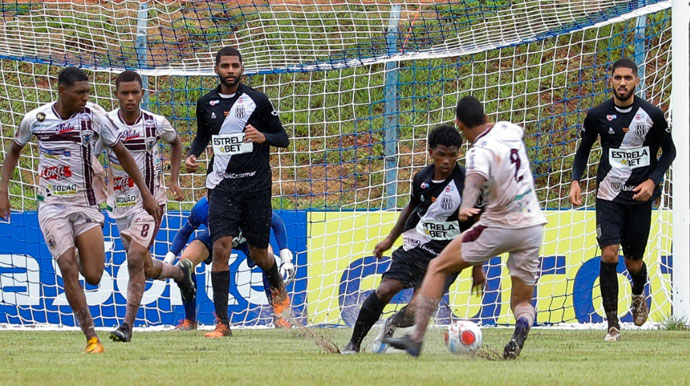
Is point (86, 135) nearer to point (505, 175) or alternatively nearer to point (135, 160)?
point (135, 160)

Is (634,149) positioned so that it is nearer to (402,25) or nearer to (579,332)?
(579,332)

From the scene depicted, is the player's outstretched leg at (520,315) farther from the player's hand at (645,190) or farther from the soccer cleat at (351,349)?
the player's hand at (645,190)

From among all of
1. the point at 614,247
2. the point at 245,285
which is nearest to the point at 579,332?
the point at 614,247

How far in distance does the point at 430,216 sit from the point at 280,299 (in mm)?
2763

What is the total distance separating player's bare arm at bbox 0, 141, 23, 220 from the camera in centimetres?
792

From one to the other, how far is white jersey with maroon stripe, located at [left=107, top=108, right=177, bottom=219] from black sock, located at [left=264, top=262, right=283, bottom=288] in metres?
1.28

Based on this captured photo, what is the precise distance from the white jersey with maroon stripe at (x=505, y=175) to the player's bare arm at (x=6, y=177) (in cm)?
328

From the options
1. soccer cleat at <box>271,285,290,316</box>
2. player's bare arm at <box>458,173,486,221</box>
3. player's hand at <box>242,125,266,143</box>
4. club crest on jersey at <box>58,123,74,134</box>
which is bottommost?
soccer cleat at <box>271,285,290,316</box>

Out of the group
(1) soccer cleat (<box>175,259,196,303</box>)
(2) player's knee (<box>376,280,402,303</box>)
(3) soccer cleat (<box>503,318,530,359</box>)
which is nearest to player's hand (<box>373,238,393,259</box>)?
(2) player's knee (<box>376,280,402,303</box>)

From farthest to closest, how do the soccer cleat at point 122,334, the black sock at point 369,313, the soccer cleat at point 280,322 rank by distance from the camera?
the soccer cleat at point 280,322, the soccer cleat at point 122,334, the black sock at point 369,313

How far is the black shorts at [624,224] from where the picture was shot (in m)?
9.30

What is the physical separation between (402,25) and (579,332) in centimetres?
379

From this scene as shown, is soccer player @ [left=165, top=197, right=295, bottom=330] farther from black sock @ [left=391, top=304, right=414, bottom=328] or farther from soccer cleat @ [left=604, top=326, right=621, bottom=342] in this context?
soccer cleat @ [left=604, top=326, right=621, bottom=342]

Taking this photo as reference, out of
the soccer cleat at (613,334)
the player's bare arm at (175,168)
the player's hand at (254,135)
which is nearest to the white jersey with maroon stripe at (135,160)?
the player's bare arm at (175,168)
